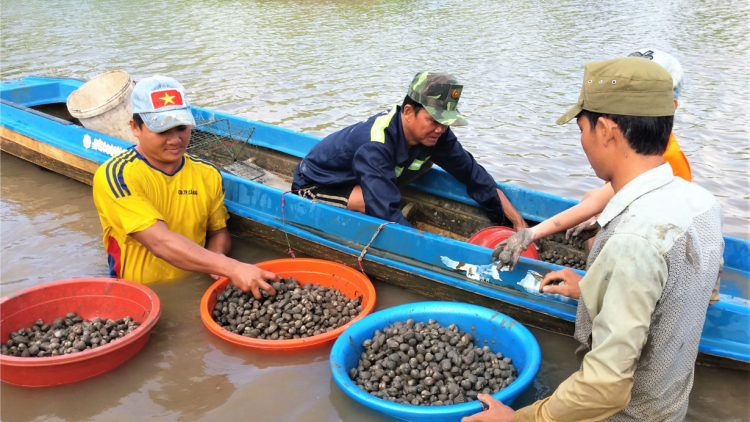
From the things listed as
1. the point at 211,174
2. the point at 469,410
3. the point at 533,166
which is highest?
the point at 211,174

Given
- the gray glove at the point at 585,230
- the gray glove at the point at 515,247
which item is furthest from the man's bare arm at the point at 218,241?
the gray glove at the point at 585,230

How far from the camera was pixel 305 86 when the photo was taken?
9.11m

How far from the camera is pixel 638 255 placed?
164 centimetres

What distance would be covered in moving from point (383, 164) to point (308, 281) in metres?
0.94

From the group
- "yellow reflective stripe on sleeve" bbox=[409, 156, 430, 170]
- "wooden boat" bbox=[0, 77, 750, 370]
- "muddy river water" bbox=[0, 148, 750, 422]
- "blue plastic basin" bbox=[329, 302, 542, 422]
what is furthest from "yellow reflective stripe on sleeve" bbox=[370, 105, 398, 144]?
"blue plastic basin" bbox=[329, 302, 542, 422]

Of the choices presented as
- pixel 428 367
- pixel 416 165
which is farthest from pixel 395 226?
pixel 428 367

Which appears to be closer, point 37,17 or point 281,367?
point 281,367

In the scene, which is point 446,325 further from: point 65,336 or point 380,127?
point 65,336

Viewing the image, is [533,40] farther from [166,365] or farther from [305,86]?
[166,365]

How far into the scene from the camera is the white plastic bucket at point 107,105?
5.11 meters

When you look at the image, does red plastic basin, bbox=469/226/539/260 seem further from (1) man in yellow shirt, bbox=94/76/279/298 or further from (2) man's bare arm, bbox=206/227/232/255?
(2) man's bare arm, bbox=206/227/232/255

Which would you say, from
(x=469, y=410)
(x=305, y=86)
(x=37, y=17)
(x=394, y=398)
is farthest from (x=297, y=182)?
(x=37, y=17)

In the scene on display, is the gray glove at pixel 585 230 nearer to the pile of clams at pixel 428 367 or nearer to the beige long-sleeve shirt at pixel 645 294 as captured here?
the pile of clams at pixel 428 367

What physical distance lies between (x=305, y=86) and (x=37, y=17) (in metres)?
10.7
